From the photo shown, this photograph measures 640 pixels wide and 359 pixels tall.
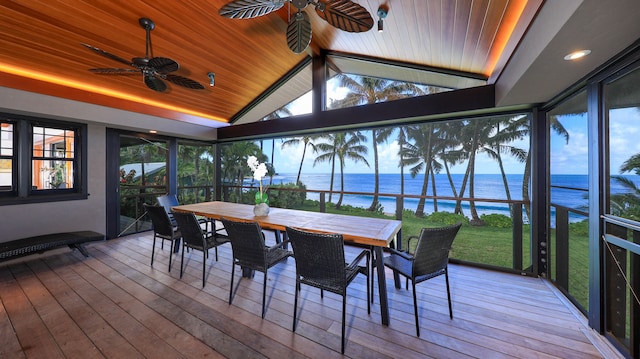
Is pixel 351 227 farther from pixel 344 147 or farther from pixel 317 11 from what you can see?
pixel 344 147

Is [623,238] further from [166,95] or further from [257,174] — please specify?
[166,95]

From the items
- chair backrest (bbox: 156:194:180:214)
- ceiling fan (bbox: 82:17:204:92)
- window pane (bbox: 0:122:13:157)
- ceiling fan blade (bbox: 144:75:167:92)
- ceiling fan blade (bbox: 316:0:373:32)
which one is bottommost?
chair backrest (bbox: 156:194:180:214)

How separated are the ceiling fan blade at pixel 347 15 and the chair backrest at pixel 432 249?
180 centimetres

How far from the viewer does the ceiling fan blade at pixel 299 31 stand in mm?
2082

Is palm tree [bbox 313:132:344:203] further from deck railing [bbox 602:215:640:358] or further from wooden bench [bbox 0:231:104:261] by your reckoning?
deck railing [bbox 602:215:640:358]

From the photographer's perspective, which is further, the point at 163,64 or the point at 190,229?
the point at 190,229

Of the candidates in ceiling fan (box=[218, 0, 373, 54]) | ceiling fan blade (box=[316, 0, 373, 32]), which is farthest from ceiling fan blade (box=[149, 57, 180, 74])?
ceiling fan blade (box=[316, 0, 373, 32])

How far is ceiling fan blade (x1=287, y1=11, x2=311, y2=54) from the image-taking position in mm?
2082

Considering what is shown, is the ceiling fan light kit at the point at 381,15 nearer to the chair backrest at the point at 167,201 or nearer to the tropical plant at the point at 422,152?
the chair backrest at the point at 167,201

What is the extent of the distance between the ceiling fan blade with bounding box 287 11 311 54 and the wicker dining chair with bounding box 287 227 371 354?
181 centimetres

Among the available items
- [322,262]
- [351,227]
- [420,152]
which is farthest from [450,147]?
[322,262]

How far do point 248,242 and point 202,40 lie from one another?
3036 mm

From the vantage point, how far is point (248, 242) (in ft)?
7.16

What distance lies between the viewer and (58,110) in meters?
3.40
